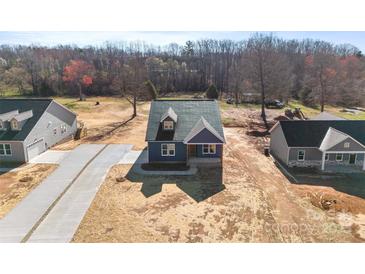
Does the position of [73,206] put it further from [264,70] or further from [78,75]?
[78,75]

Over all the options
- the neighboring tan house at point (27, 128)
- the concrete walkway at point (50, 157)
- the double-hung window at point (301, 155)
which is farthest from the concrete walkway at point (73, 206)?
the double-hung window at point (301, 155)

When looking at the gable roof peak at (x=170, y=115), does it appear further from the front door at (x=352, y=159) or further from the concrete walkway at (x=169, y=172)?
the front door at (x=352, y=159)

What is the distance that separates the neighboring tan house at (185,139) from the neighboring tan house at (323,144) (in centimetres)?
559

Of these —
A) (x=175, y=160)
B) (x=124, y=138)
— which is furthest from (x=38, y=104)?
(x=175, y=160)

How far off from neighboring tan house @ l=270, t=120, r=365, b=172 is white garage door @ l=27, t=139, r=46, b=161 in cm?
2051

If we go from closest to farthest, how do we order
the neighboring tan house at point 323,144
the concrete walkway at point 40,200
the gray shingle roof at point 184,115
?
the concrete walkway at point 40,200 < the neighboring tan house at point 323,144 < the gray shingle roof at point 184,115

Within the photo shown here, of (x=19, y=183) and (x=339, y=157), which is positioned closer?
(x=19, y=183)

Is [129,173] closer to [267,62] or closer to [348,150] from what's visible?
[348,150]

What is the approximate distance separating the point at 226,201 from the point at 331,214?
18.3 ft

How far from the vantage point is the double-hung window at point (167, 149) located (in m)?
22.5

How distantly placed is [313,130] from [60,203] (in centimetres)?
1952

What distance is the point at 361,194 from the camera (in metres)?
18.0

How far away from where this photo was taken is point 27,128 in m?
24.2

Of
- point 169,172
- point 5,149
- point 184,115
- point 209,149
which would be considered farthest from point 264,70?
point 5,149
